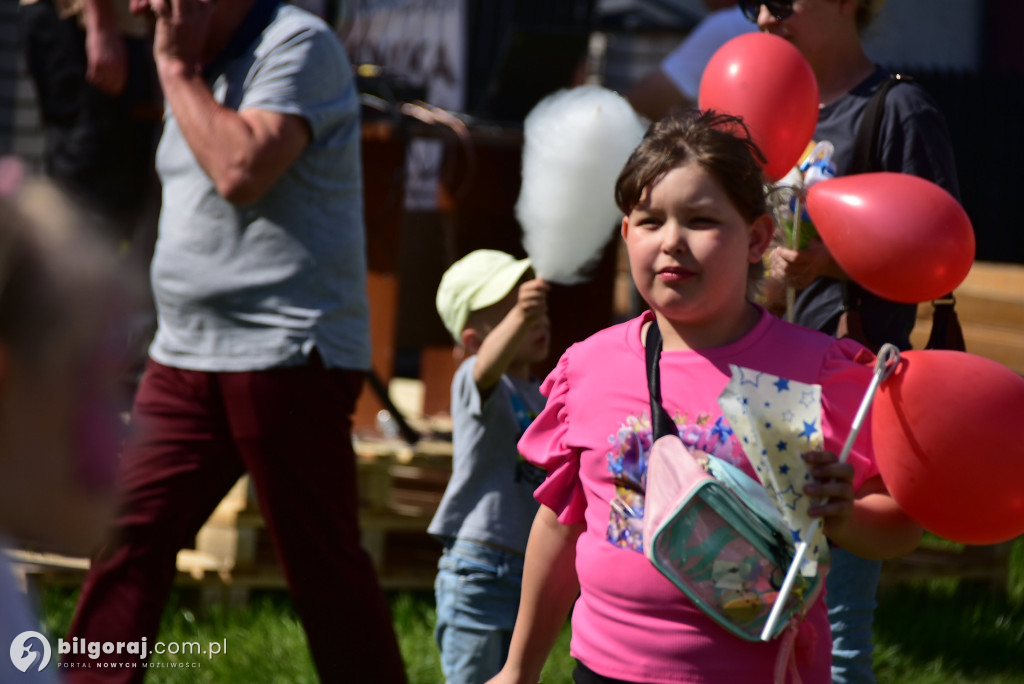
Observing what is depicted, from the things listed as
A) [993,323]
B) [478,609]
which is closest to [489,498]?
[478,609]

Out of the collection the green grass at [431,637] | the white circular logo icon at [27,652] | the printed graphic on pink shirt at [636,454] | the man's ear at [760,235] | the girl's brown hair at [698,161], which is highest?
the girl's brown hair at [698,161]

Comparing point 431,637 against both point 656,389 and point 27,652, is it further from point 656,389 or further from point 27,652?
point 27,652

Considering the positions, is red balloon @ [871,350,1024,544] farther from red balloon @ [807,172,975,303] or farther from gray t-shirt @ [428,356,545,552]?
gray t-shirt @ [428,356,545,552]

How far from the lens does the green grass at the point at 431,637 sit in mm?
4215

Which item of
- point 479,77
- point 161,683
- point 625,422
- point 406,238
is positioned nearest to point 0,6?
point 479,77

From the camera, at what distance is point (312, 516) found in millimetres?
3242

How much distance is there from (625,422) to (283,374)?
4.08ft

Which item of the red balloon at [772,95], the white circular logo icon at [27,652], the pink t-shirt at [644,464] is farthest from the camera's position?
the red balloon at [772,95]

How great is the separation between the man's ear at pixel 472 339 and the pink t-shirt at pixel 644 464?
1.25 metres

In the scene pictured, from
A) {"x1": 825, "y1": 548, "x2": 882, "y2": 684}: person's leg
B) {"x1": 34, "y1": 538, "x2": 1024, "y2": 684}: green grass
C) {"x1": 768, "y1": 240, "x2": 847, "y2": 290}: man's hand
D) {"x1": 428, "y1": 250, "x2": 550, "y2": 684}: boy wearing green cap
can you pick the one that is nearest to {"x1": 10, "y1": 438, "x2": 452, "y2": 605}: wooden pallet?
{"x1": 34, "y1": 538, "x2": 1024, "y2": 684}: green grass

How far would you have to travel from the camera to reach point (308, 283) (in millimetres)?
3320

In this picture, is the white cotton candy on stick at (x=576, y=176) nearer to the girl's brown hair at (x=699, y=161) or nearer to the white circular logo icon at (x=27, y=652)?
the girl's brown hair at (x=699, y=161)

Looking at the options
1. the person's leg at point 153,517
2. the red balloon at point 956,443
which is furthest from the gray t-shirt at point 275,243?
the red balloon at point 956,443

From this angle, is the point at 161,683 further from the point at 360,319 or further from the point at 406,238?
the point at 406,238
